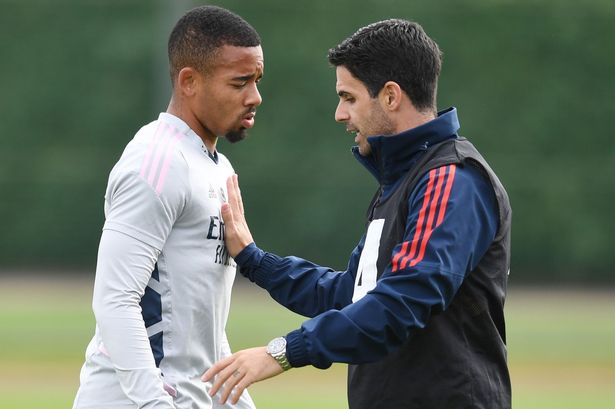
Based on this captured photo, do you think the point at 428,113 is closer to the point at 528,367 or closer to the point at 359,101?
the point at 359,101

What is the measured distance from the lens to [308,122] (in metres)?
21.8

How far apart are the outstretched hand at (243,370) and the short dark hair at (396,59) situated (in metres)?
1.08

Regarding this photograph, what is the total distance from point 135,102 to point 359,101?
60.7ft

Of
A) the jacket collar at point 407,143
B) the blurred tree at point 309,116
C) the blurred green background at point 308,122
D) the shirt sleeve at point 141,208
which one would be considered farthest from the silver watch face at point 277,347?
the blurred tree at point 309,116

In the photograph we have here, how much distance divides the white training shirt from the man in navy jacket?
0.70ft

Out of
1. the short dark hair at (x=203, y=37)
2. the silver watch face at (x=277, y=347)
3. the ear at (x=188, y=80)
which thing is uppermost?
the short dark hair at (x=203, y=37)

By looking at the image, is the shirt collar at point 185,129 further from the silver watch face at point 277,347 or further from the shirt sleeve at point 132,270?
the silver watch face at point 277,347

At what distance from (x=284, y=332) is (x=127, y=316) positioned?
1106 cm

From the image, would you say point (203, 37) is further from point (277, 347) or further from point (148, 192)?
point (277, 347)

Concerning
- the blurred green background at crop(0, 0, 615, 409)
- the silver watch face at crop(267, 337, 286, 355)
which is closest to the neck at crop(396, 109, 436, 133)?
the silver watch face at crop(267, 337, 286, 355)

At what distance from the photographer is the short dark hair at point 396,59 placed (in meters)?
4.36

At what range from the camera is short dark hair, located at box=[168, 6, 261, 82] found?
4.54 m

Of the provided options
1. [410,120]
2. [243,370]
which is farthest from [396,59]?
[243,370]

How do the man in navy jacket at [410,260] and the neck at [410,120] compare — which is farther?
the neck at [410,120]
